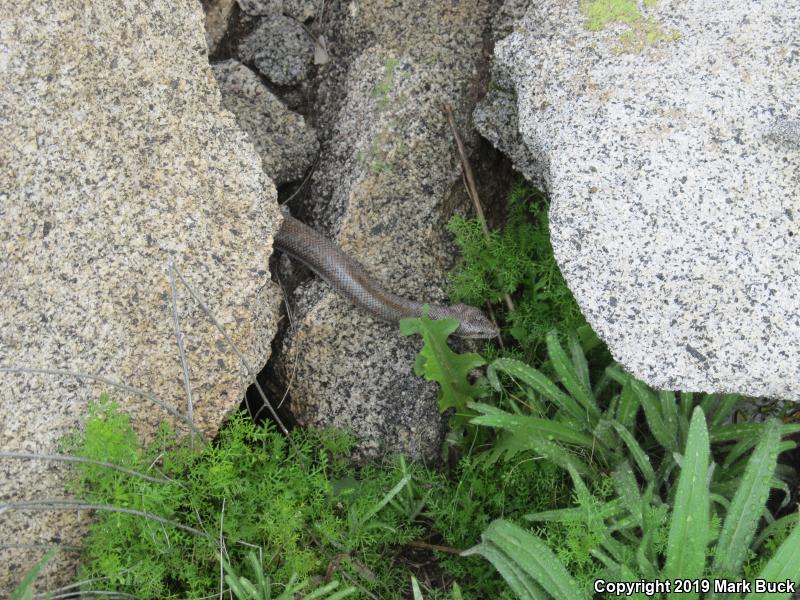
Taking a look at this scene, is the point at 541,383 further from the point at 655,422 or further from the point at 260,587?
the point at 260,587

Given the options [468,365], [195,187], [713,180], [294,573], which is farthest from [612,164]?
[294,573]

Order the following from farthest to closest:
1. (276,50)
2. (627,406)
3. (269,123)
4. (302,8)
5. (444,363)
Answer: (302,8) < (276,50) < (269,123) < (444,363) < (627,406)

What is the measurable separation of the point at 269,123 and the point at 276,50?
17.4 inches

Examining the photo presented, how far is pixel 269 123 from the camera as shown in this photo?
399cm

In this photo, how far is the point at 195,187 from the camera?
3.32 metres

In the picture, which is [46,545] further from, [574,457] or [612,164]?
[612,164]

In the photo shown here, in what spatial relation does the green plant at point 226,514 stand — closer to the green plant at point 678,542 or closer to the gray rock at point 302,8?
the green plant at point 678,542

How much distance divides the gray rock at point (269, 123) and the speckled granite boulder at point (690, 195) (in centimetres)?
135

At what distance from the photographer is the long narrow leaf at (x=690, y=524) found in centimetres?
290

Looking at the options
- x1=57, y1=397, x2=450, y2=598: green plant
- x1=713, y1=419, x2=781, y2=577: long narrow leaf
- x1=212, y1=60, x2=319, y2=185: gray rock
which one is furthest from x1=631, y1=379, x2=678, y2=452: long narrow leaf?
x1=212, y1=60, x2=319, y2=185: gray rock

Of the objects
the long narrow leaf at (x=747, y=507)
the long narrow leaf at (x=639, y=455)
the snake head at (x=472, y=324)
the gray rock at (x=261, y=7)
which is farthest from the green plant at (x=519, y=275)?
the gray rock at (x=261, y=7)

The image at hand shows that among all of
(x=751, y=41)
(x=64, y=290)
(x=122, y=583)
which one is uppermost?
(x=751, y=41)

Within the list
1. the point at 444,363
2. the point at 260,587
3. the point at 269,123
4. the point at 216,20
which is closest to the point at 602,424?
the point at 444,363

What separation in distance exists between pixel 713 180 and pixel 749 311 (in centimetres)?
Result: 53
